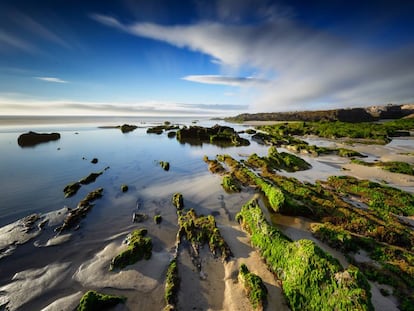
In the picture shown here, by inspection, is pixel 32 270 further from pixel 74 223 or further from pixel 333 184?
pixel 333 184

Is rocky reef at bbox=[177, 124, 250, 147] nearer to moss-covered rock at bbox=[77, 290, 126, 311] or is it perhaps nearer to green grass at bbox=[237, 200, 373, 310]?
green grass at bbox=[237, 200, 373, 310]

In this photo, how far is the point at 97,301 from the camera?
16.9ft

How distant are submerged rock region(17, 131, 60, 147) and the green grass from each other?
132 ft

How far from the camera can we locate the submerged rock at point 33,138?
3141 cm

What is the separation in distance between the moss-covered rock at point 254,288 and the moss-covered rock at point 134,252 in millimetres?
3739

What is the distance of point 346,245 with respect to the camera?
7.09m

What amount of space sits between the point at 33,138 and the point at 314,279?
45.5 meters

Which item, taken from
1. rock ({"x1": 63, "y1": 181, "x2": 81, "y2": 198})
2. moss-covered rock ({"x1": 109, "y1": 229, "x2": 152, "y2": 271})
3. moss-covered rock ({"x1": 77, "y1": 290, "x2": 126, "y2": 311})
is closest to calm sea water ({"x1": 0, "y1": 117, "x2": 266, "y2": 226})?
rock ({"x1": 63, "y1": 181, "x2": 81, "y2": 198})

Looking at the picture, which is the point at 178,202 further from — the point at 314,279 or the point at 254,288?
the point at 314,279

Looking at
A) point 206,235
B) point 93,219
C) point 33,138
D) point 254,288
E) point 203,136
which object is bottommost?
point 203,136

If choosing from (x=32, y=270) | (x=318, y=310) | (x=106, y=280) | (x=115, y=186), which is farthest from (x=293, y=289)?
(x=115, y=186)

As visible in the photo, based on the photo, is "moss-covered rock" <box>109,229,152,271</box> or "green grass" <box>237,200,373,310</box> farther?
"moss-covered rock" <box>109,229,152,271</box>

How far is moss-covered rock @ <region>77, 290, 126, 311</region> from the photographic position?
500cm

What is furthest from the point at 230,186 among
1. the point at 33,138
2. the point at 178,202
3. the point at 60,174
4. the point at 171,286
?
the point at 33,138
